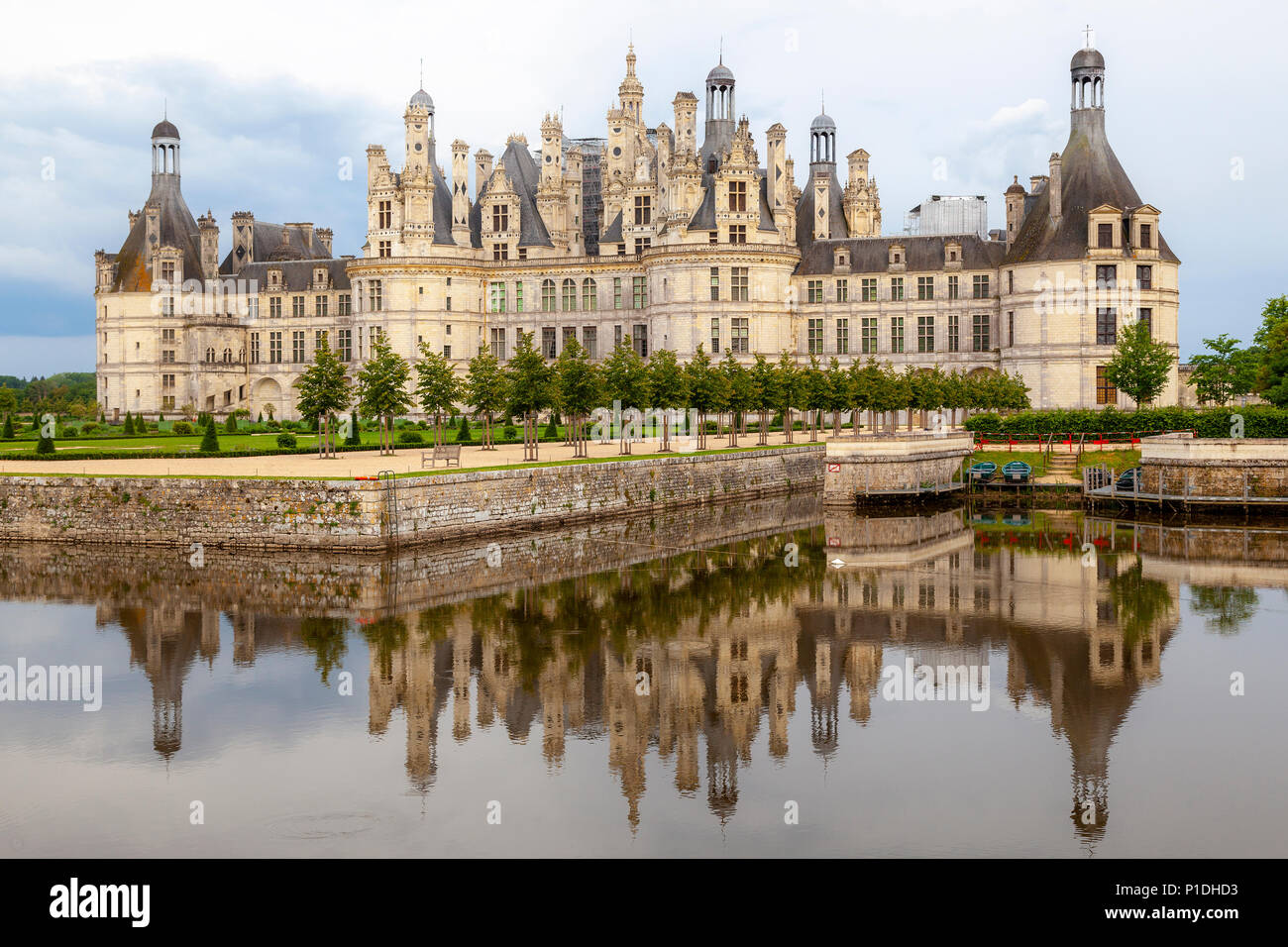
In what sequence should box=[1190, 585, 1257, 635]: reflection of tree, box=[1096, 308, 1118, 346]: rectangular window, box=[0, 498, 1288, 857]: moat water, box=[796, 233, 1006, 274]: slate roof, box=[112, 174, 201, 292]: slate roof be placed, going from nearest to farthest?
box=[0, 498, 1288, 857]: moat water < box=[1190, 585, 1257, 635]: reflection of tree < box=[1096, 308, 1118, 346]: rectangular window < box=[796, 233, 1006, 274]: slate roof < box=[112, 174, 201, 292]: slate roof

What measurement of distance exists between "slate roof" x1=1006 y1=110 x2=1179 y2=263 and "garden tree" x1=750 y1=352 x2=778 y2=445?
705 inches

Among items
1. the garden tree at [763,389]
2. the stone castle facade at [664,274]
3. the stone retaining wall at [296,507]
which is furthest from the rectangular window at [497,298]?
the stone retaining wall at [296,507]

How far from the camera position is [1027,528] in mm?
39656

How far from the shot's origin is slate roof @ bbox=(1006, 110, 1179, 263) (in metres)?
62.2

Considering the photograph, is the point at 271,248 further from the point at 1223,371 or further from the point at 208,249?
the point at 1223,371

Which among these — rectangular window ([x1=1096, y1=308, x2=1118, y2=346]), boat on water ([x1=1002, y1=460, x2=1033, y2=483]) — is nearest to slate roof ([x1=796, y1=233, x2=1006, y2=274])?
rectangular window ([x1=1096, y1=308, x2=1118, y2=346])

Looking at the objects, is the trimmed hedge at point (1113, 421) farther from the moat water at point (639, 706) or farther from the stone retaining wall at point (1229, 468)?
the moat water at point (639, 706)

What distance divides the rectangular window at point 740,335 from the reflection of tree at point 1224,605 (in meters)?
39.2

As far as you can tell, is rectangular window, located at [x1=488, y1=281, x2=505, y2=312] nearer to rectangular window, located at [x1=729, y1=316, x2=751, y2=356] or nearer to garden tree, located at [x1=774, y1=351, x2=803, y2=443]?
rectangular window, located at [x1=729, y1=316, x2=751, y2=356]

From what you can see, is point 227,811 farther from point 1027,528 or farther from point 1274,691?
point 1027,528

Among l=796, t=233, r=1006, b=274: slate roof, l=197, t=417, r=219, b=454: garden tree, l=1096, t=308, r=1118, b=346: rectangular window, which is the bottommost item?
l=197, t=417, r=219, b=454: garden tree

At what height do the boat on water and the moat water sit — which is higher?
the boat on water

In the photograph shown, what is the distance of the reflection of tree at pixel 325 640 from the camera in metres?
21.5
